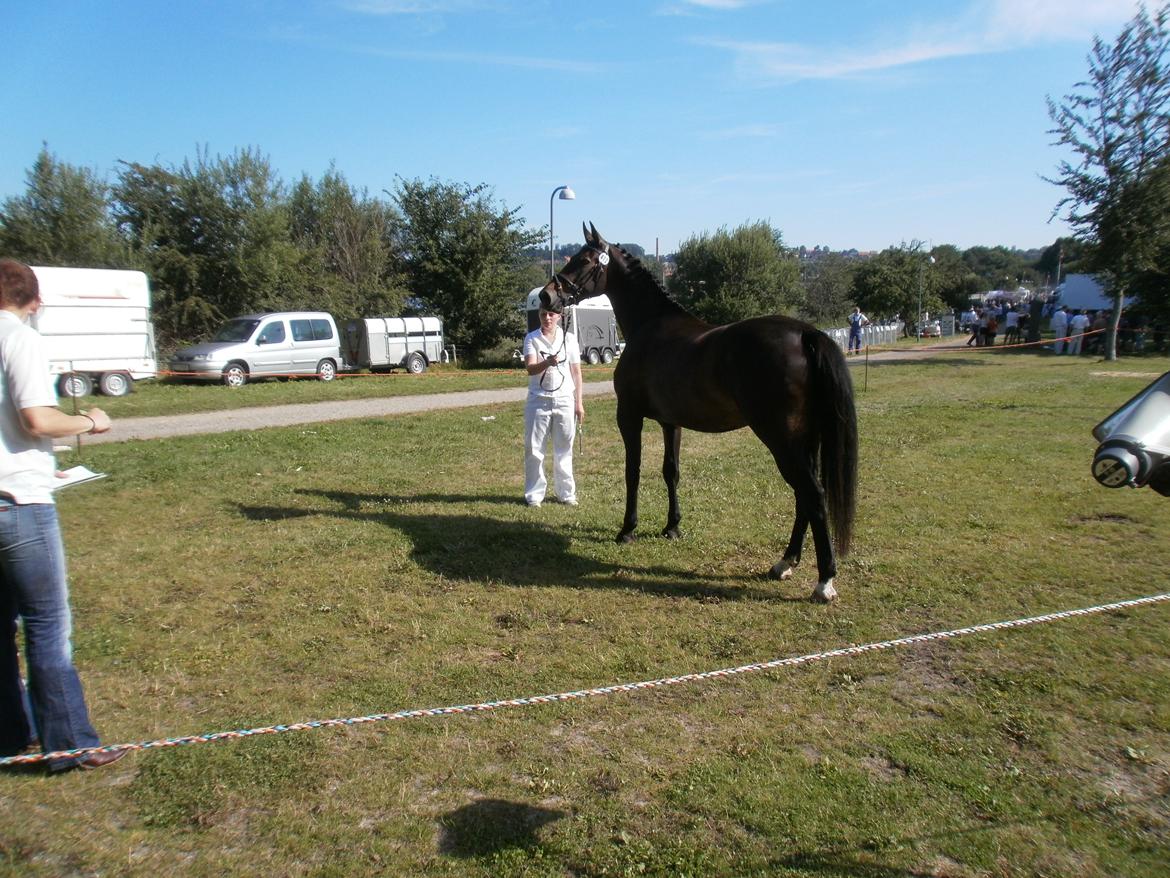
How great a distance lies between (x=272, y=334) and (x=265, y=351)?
71cm

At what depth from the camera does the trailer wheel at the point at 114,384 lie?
20.3m

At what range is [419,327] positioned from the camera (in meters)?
30.5

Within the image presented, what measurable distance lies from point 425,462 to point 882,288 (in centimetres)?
4965

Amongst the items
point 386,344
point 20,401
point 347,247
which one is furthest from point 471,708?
point 347,247

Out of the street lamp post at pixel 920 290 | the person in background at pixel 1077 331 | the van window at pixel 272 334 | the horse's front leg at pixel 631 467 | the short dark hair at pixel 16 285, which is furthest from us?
the street lamp post at pixel 920 290

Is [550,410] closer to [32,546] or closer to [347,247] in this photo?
[32,546]

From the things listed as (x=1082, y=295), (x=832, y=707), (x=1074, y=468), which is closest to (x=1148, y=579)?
(x=832, y=707)

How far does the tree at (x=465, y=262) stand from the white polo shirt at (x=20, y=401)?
32.6 meters

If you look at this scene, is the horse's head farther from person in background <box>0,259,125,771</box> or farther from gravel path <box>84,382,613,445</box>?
gravel path <box>84,382,613,445</box>

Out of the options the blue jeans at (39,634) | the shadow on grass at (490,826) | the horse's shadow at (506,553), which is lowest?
the shadow on grass at (490,826)

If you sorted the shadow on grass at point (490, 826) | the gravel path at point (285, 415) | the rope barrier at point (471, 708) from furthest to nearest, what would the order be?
the gravel path at point (285, 415) < the rope barrier at point (471, 708) < the shadow on grass at point (490, 826)

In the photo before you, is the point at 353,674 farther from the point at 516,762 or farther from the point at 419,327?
the point at 419,327

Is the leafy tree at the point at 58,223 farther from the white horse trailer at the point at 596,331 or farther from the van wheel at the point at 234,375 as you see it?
the white horse trailer at the point at 596,331

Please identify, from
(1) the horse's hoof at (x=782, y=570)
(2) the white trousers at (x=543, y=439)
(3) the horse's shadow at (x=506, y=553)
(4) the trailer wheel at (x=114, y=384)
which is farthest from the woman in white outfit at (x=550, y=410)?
(4) the trailer wheel at (x=114, y=384)
